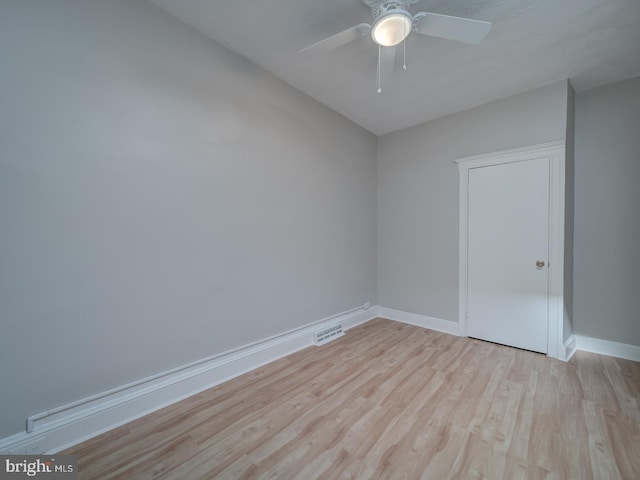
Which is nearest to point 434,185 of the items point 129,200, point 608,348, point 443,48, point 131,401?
point 443,48

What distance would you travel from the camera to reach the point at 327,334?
3014mm

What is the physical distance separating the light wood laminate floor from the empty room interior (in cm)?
2

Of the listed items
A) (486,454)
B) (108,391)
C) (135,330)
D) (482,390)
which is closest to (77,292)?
(135,330)

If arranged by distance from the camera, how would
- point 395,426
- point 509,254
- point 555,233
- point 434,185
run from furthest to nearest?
1. point 434,185
2. point 509,254
3. point 555,233
4. point 395,426

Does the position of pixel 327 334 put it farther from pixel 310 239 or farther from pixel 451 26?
pixel 451 26

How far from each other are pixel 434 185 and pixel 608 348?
2452mm

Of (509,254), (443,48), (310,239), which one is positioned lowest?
(509,254)

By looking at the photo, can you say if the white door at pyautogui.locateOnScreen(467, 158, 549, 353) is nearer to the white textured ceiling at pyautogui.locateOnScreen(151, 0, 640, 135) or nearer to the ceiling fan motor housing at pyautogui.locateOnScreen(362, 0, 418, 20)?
the white textured ceiling at pyautogui.locateOnScreen(151, 0, 640, 135)

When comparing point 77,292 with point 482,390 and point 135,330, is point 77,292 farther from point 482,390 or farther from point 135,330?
point 482,390

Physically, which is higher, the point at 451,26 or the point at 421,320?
the point at 451,26

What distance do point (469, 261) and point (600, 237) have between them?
123cm

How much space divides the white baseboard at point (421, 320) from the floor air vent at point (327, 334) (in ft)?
3.13

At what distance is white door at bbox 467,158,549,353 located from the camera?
2.65 meters

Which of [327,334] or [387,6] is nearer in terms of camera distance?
[387,6]
